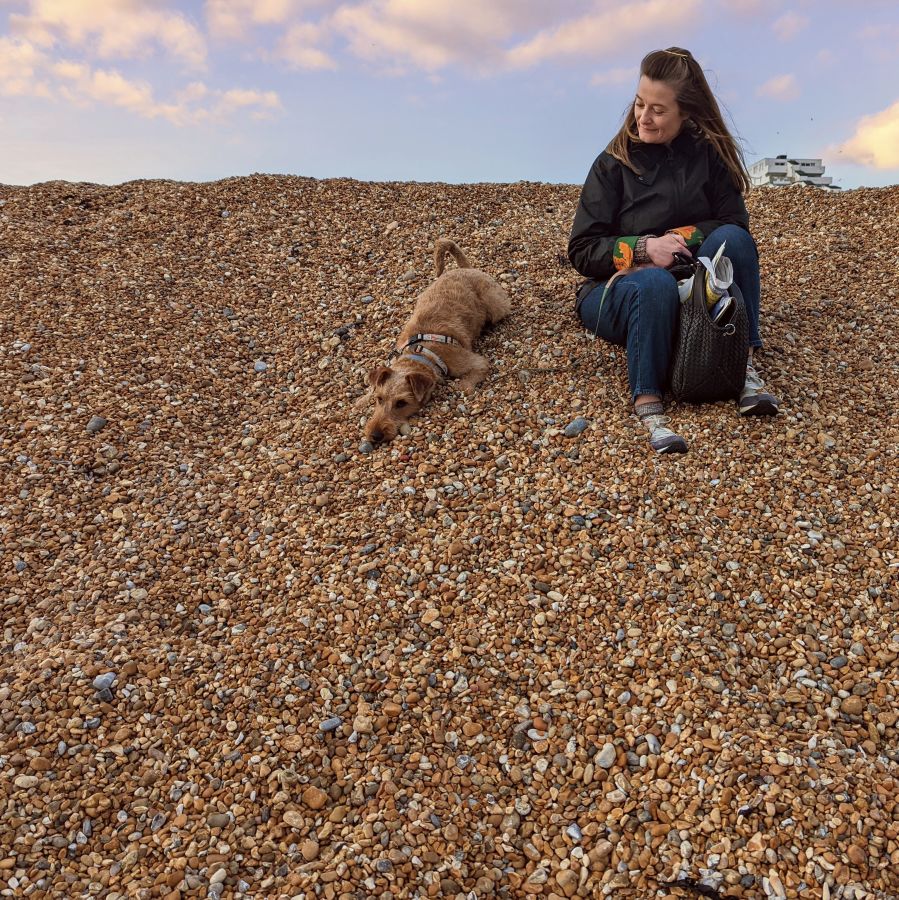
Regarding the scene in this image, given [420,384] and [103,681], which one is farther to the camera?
[420,384]

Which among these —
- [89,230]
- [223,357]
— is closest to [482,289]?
[223,357]

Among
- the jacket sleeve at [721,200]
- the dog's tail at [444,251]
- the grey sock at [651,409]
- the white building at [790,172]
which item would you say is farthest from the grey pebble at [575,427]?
the white building at [790,172]

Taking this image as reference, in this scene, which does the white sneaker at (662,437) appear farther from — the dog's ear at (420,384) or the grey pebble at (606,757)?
the grey pebble at (606,757)

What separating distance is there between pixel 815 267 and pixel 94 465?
22.6 ft

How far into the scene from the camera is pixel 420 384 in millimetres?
5262

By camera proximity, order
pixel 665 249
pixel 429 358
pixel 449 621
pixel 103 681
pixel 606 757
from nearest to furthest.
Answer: pixel 606 757
pixel 103 681
pixel 449 621
pixel 665 249
pixel 429 358

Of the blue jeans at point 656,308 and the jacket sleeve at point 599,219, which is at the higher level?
the jacket sleeve at point 599,219

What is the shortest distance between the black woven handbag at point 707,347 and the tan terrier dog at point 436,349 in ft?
5.01

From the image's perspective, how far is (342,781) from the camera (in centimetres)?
310

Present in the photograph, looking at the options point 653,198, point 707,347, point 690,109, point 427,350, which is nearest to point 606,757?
point 707,347

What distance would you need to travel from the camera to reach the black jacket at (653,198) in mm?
5117

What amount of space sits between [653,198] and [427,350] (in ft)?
6.37

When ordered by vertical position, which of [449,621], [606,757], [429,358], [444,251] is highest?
[444,251]

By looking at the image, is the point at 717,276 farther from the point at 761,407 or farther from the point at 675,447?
the point at 675,447
